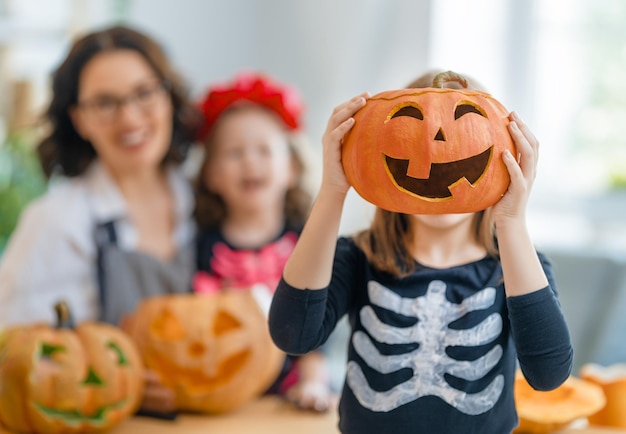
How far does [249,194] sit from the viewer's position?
1.62m

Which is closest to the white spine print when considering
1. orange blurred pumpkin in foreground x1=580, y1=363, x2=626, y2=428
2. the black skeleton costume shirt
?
the black skeleton costume shirt

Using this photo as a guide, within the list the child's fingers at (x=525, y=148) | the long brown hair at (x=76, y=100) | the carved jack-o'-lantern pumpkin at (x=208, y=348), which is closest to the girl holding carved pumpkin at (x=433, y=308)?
the child's fingers at (x=525, y=148)

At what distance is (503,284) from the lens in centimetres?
86

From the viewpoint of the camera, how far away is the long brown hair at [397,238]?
0.87m

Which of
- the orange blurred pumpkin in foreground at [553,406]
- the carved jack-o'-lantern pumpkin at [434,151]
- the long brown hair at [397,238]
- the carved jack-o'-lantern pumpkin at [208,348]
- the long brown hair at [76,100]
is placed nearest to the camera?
the carved jack-o'-lantern pumpkin at [434,151]

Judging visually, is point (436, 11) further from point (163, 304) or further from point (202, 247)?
point (163, 304)

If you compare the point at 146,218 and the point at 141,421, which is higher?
the point at 146,218

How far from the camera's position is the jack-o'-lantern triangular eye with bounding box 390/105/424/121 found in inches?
30.3

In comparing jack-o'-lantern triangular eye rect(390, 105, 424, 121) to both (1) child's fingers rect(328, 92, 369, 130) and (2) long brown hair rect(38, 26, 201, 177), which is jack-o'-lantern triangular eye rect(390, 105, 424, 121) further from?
(2) long brown hair rect(38, 26, 201, 177)

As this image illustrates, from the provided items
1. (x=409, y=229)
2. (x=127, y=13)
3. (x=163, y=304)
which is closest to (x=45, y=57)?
(x=127, y=13)

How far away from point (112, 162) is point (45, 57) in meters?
1.26

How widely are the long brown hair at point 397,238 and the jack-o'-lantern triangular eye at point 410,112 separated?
0.39ft

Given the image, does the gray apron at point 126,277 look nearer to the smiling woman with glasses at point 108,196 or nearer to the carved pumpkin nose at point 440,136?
the smiling woman with glasses at point 108,196

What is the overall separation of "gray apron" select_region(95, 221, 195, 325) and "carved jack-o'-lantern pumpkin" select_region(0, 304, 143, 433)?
10.1 inches
